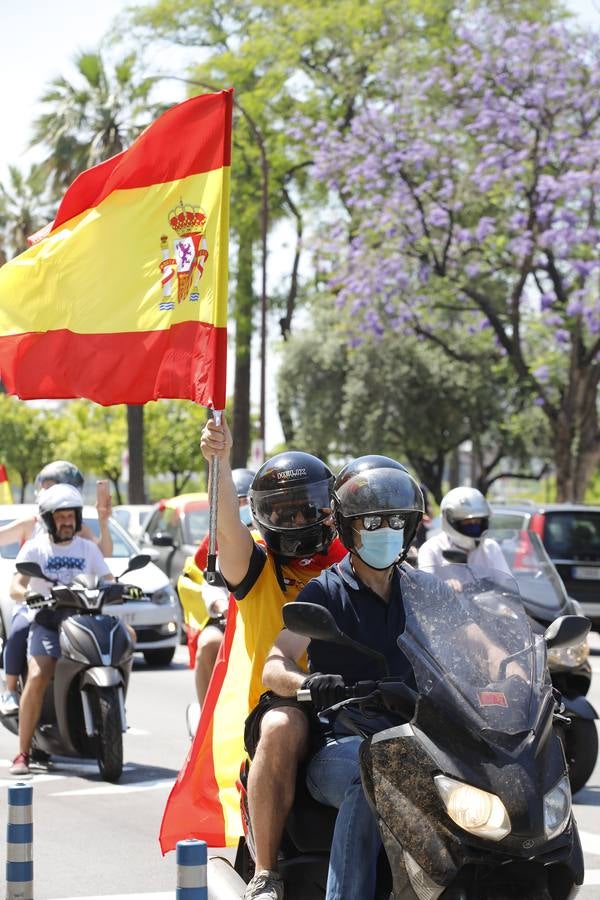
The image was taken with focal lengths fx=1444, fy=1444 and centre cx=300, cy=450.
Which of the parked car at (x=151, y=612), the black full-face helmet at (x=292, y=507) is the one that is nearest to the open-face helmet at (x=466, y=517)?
the black full-face helmet at (x=292, y=507)

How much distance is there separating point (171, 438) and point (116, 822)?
170 ft

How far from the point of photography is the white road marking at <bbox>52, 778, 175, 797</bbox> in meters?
8.02

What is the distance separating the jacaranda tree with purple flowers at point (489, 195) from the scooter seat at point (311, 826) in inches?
766

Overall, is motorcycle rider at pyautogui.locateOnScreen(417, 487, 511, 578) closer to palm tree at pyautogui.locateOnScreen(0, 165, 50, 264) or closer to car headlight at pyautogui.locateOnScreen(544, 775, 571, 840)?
car headlight at pyautogui.locateOnScreen(544, 775, 571, 840)

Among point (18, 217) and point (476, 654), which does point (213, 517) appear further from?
point (18, 217)

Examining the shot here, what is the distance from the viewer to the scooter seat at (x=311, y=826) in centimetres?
415

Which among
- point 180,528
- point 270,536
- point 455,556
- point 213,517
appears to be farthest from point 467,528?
point 180,528

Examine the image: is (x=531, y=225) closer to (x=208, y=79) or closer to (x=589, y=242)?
(x=589, y=242)

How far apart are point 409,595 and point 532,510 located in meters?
13.5

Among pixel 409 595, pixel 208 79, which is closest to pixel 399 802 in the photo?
pixel 409 595

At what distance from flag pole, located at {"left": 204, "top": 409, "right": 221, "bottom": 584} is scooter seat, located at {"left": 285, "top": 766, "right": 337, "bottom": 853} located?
0.78 meters

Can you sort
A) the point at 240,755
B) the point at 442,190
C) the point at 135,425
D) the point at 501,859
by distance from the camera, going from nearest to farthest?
the point at 501,859 < the point at 240,755 < the point at 442,190 < the point at 135,425

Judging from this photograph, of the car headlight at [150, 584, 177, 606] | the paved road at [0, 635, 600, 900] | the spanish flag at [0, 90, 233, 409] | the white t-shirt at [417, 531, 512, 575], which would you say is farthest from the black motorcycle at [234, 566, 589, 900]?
the car headlight at [150, 584, 177, 606]

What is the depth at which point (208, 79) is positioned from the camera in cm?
3456
